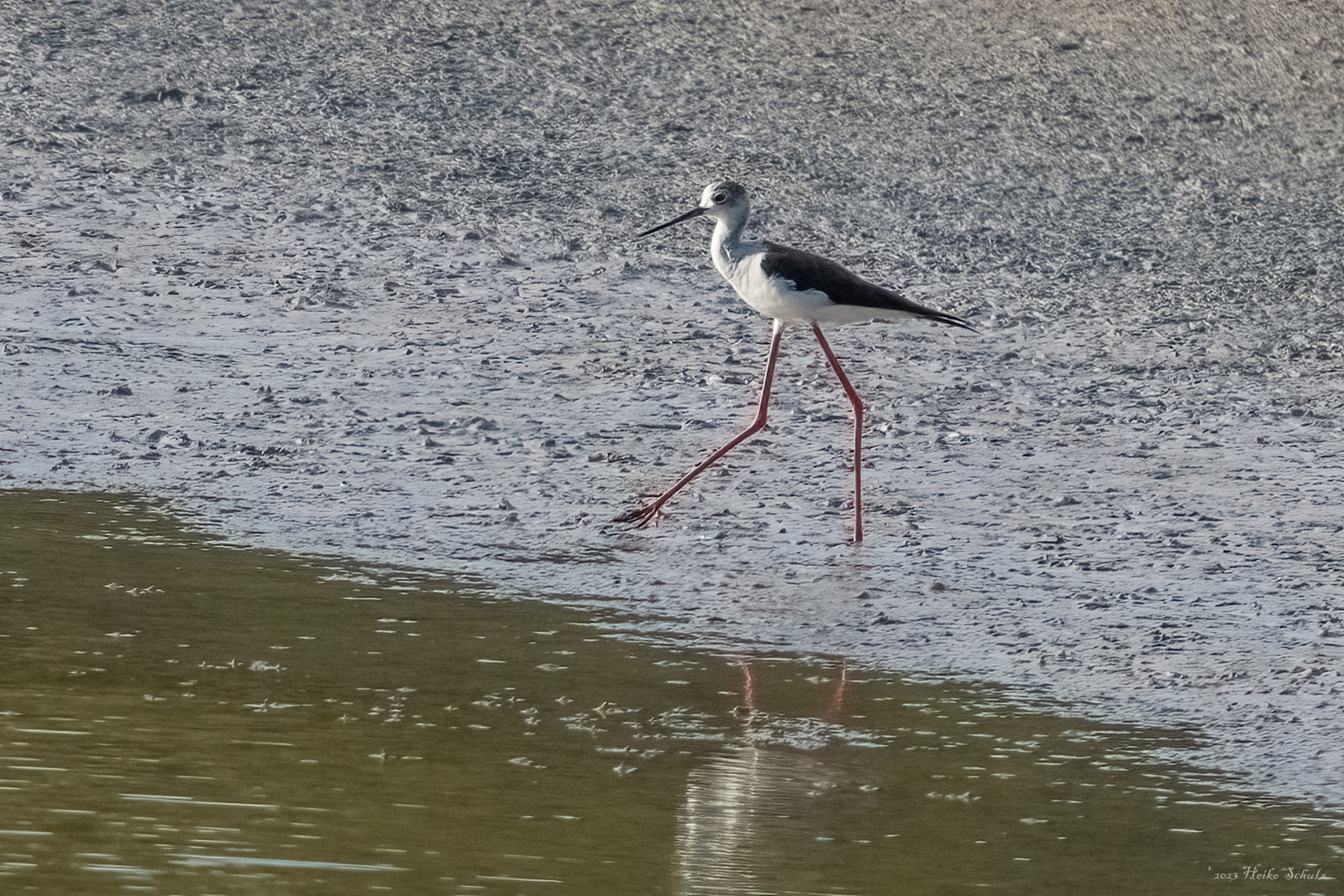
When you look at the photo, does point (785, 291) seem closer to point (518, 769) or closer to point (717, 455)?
point (717, 455)

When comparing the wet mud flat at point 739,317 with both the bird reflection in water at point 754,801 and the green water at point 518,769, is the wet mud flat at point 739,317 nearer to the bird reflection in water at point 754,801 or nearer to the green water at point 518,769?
the green water at point 518,769

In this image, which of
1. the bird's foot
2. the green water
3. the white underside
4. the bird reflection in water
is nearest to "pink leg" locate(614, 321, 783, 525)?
the bird's foot

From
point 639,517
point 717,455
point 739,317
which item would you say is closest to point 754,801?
point 639,517

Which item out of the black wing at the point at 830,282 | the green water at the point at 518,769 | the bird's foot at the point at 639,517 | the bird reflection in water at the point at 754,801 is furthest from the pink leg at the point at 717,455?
the bird reflection in water at the point at 754,801

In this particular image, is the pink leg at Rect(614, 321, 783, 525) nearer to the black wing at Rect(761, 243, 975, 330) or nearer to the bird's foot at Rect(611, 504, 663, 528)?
the bird's foot at Rect(611, 504, 663, 528)

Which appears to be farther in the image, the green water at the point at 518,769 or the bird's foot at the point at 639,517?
the bird's foot at the point at 639,517

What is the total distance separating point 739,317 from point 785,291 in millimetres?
2025

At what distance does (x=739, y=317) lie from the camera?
7.68 m

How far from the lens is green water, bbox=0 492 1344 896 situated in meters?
3.28

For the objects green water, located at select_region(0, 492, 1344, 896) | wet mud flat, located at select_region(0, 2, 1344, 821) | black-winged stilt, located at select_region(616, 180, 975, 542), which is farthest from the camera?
black-winged stilt, located at select_region(616, 180, 975, 542)

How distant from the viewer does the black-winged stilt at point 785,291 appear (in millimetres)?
5629

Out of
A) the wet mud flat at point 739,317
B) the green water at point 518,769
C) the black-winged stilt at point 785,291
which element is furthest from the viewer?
the black-winged stilt at point 785,291

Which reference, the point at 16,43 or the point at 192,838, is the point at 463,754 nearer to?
the point at 192,838

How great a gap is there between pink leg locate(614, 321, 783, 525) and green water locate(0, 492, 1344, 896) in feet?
2.64
